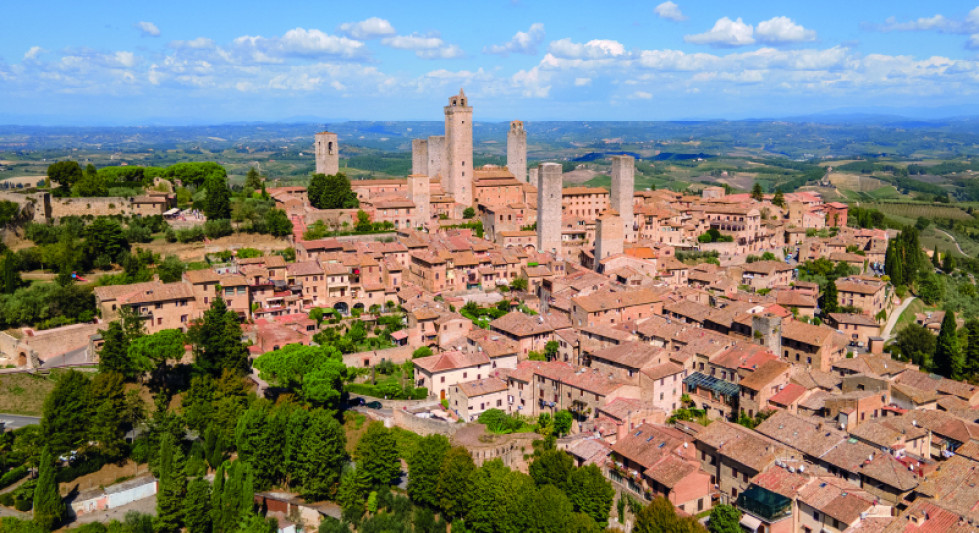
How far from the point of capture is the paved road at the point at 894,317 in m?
34.2

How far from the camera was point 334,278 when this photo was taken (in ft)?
106

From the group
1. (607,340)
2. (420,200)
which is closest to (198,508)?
(607,340)

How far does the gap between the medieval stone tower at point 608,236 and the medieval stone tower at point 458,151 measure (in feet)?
34.3

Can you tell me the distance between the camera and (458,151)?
46.3 m

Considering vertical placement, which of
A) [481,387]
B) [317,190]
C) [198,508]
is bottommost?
[198,508]

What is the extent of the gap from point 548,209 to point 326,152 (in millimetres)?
15273

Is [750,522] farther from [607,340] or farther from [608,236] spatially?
[608,236]

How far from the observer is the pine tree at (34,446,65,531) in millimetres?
19797

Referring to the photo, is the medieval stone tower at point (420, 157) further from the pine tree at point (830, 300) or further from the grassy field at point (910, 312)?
the grassy field at point (910, 312)

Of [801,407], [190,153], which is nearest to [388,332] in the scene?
[801,407]

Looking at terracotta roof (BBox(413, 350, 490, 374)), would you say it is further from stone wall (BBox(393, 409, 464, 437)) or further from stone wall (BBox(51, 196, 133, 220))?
stone wall (BBox(51, 196, 133, 220))

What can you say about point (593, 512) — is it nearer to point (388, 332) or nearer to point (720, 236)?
point (388, 332)

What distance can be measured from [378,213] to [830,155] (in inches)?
7314

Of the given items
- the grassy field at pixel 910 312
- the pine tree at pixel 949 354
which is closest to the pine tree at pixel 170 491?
the pine tree at pixel 949 354
